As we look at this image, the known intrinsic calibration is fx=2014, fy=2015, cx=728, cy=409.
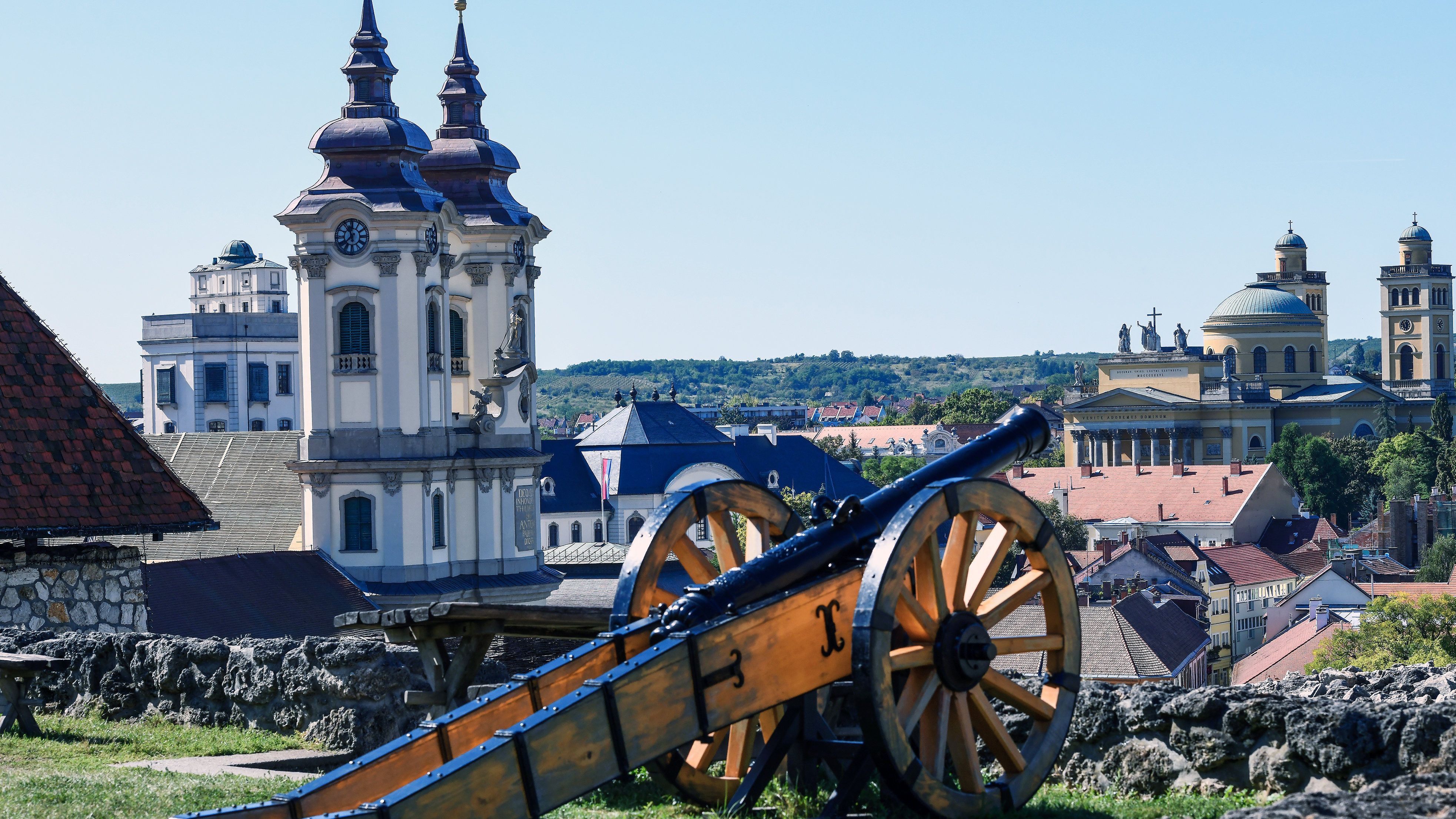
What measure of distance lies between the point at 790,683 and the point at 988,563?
4.49 ft

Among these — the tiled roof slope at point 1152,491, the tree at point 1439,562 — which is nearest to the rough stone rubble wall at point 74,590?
the tree at point 1439,562

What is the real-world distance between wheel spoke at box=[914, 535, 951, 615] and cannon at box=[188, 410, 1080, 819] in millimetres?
12

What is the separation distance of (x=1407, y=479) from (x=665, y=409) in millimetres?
49075

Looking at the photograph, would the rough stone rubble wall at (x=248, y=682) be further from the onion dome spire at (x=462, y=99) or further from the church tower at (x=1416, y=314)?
the church tower at (x=1416, y=314)

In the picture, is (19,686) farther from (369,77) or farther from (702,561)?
(369,77)

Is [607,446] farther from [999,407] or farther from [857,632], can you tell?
[999,407]

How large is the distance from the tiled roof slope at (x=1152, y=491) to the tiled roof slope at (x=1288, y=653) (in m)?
38.6

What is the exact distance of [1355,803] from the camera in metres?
6.71

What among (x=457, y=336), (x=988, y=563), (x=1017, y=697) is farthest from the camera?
(x=457, y=336)

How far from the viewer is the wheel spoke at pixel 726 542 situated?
33.1 ft

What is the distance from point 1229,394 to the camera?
136500 millimetres

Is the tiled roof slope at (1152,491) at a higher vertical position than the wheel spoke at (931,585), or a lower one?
lower

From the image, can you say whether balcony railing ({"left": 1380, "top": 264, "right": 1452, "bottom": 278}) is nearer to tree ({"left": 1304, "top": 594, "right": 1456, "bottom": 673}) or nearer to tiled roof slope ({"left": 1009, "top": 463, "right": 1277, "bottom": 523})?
tiled roof slope ({"left": 1009, "top": 463, "right": 1277, "bottom": 523})

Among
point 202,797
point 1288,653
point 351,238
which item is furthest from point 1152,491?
point 202,797
